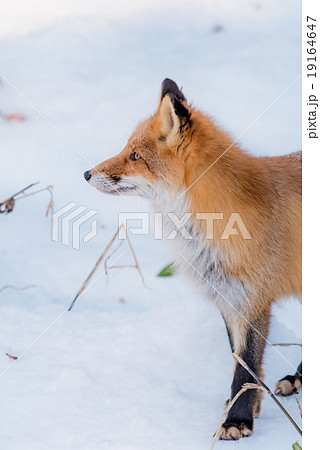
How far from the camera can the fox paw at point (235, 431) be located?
4.98 feet

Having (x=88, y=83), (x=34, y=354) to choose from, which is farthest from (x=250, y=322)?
(x=88, y=83)

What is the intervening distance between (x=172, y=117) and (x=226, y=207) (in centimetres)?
30

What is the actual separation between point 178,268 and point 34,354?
1.91ft

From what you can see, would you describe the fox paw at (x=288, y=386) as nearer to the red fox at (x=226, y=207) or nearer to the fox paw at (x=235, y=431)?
the red fox at (x=226, y=207)

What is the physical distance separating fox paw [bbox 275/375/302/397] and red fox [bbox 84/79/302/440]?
6.6 inches

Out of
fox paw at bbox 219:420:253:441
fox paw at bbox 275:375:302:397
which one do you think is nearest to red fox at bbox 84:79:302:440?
fox paw at bbox 219:420:253:441

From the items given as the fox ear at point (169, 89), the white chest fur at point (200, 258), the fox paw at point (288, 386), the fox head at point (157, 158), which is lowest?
the fox paw at point (288, 386)

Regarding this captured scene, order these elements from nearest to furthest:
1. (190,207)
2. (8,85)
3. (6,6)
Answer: (190,207) < (6,6) < (8,85)

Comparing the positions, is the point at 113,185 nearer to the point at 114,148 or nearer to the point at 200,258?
the point at 200,258

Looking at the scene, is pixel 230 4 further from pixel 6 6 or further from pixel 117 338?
pixel 117 338

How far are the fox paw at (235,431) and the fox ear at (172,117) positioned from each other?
0.82 metres

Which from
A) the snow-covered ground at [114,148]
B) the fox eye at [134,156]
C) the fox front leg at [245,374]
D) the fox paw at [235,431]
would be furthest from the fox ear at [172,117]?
the fox paw at [235,431]

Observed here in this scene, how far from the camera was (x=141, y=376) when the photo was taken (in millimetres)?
1781

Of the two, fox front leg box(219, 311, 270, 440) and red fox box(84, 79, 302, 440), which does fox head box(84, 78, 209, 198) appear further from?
fox front leg box(219, 311, 270, 440)
